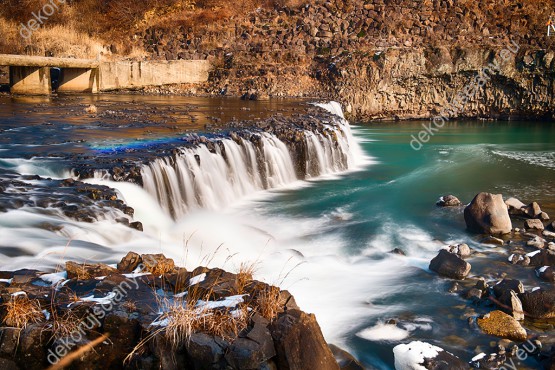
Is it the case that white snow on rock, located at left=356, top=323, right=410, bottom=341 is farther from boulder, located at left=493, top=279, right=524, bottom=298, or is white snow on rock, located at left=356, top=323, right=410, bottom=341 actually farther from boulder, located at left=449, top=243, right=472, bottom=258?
boulder, located at left=449, top=243, right=472, bottom=258

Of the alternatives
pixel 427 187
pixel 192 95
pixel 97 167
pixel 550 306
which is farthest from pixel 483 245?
pixel 192 95

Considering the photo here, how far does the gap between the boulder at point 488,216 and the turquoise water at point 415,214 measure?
0.31m

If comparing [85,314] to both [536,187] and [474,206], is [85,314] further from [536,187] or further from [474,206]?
[536,187]

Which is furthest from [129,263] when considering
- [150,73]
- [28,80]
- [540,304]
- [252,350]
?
[150,73]

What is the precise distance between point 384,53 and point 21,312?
1195 inches

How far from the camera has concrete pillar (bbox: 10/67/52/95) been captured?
24078 millimetres

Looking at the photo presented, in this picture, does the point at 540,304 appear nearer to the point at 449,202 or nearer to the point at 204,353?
the point at 204,353

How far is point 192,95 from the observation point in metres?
30.1

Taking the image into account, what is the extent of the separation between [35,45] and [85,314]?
2851cm

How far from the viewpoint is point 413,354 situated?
575 centimetres

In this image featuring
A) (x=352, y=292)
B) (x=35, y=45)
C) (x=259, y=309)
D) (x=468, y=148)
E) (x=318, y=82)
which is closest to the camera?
(x=259, y=309)
